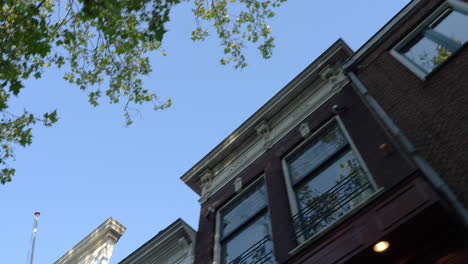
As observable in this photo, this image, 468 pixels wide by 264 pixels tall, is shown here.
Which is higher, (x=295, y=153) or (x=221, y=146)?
(x=221, y=146)

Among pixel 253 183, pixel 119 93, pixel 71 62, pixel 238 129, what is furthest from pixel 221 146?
pixel 71 62

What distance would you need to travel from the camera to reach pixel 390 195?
7.48m

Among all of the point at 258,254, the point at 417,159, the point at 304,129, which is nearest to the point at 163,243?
the point at 258,254

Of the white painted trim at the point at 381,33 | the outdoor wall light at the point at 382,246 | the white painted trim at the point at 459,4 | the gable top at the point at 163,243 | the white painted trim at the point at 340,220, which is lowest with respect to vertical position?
the outdoor wall light at the point at 382,246

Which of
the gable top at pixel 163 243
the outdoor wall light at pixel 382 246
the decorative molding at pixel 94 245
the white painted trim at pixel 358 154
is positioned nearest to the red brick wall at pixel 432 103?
the white painted trim at pixel 358 154

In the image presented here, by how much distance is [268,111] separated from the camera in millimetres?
13656

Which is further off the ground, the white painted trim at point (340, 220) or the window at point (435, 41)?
the window at point (435, 41)

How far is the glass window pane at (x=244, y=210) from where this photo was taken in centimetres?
1163

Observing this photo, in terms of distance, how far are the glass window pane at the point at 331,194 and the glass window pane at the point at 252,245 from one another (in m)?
1.03

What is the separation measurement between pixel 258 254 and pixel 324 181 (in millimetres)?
2220

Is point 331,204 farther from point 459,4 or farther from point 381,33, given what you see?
point 459,4

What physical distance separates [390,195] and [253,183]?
5.31 m

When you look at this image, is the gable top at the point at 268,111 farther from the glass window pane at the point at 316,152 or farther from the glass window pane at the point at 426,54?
the glass window pane at the point at 426,54

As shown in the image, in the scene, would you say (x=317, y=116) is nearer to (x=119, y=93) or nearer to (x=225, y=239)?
(x=225, y=239)
